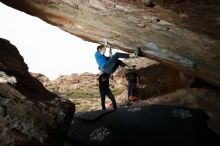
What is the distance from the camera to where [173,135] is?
11.2 meters

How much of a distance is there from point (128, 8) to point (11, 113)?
458 centimetres

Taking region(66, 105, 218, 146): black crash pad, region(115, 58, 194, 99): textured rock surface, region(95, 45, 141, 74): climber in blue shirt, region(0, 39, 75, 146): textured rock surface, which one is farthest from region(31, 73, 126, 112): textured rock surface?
region(0, 39, 75, 146): textured rock surface

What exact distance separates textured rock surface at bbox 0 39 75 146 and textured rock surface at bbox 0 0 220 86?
11.0ft

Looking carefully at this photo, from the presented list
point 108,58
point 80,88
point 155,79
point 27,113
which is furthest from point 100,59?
point 80,88

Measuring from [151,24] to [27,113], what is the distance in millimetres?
4883

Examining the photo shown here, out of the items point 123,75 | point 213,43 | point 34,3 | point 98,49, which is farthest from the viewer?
point 123,75

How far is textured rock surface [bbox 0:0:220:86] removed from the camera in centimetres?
898

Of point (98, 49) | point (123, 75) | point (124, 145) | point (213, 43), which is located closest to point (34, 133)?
point (124, 145)

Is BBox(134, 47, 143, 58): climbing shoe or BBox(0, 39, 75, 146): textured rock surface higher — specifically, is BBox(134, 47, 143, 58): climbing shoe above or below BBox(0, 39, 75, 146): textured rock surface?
above

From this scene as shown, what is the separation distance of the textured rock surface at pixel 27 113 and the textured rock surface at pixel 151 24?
132 inches

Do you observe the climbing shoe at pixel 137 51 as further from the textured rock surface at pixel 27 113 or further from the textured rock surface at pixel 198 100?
the textured rock surface at pixel 27 113

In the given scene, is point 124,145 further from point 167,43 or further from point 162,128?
point 167,43

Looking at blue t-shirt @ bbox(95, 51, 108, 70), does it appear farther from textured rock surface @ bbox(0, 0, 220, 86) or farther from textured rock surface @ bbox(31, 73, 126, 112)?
textured rock surface @ bbox(31, 73, 126, 112)

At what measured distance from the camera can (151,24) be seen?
10.9m
